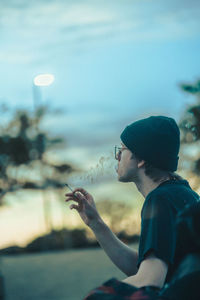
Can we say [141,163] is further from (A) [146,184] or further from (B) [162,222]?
(B) [162,222]

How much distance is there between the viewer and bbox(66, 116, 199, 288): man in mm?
1408

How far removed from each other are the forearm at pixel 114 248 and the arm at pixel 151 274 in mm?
528

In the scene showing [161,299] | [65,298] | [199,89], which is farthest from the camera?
[65,298]

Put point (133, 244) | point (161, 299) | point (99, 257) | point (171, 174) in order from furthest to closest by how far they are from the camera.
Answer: point (99, 257) < point (133, 244) < point (171, 174) < point (161, 299)

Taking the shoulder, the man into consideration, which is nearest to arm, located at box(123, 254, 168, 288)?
the man

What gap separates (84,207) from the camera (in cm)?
195

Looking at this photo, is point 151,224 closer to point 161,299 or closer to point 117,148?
point 161,299

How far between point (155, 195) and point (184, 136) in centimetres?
105

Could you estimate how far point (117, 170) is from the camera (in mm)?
1761

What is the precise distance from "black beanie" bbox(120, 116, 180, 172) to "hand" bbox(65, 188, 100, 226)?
385 mm

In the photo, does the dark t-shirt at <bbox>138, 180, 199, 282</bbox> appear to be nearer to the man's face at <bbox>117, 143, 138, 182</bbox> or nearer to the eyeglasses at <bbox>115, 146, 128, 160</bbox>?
the man's face at <bbox>117, 143, 138, 182</bbox>

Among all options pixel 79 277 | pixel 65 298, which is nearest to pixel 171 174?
pixel 65 298

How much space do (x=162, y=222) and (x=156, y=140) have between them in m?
0.32

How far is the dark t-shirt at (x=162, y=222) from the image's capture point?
55.5 inches
